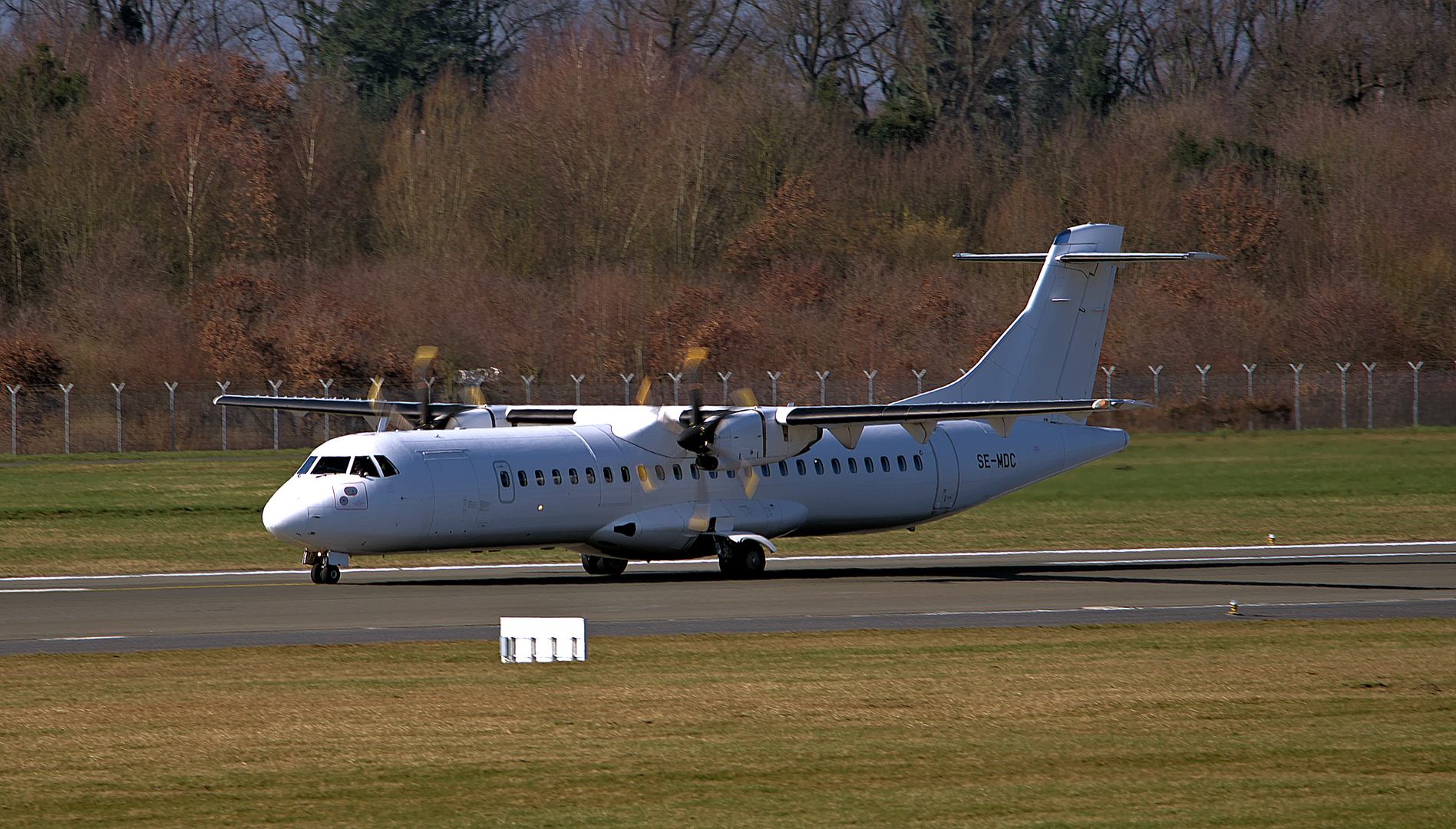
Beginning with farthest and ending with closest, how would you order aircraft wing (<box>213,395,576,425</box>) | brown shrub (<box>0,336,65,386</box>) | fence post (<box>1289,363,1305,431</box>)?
brown shrub (<box>0,336,65,386</box>), fence post (<box>1289,363,1305,431</box>), aircraft wing (<box>213,395,576,425</box>)

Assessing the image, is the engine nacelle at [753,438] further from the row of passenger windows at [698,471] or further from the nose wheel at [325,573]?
the nose wheel at [325,573]

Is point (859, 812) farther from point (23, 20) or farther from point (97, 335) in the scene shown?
point (23, 20)

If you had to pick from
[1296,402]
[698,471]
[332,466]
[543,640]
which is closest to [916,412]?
[698,471]

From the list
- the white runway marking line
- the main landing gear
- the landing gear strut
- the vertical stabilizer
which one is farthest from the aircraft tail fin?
the main landing gear

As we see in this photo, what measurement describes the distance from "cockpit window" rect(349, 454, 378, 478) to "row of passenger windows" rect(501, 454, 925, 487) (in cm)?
207

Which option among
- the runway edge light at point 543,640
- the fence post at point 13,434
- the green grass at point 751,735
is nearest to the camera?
the green grass at point 751,735

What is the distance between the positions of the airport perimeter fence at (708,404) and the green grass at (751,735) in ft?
100.0

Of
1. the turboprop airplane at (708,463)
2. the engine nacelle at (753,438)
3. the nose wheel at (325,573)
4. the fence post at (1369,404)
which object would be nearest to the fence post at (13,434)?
the turboprop airplane at (708,463)

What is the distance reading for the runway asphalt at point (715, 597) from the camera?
1995 cm

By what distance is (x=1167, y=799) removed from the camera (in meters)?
10.6

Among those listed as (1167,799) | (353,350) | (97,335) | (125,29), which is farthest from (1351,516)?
(125,29)

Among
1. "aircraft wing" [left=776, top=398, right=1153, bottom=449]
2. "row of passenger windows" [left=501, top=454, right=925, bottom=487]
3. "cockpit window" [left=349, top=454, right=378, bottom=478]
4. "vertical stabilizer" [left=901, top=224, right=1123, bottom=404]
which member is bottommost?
"row of passenger windows" [left=501, top=454, right=925, bottom=487]

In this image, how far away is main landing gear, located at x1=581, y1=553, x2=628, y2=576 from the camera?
92.4 feet

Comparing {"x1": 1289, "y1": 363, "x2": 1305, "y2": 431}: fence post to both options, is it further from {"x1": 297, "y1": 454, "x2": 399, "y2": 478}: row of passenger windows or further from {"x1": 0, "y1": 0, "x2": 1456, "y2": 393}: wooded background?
{"x1": 297, "y1": 454, "x2": 399, "y2": 478}: row of passenger windows
